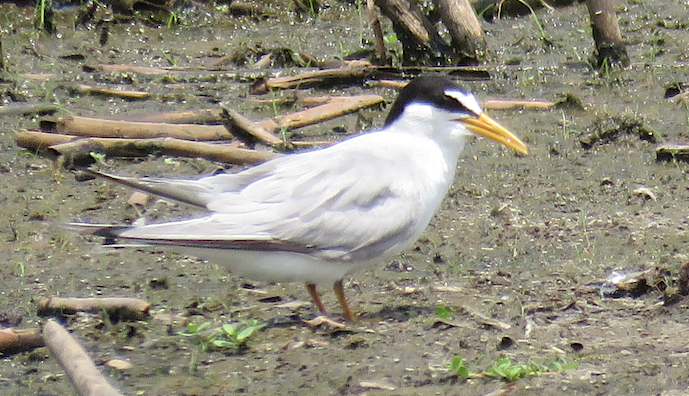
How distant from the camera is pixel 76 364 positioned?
3.41 meters

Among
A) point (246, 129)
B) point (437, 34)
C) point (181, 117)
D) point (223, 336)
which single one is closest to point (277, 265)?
point (223, 336)

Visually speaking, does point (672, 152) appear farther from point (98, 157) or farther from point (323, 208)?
point (98, 157)

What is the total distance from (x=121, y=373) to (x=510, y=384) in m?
1.44

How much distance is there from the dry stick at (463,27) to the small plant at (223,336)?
3.91 m

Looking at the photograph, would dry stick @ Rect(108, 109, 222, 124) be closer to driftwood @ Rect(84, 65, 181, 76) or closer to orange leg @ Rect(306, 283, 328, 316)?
driftwood @ Rect(84, 65, 181, 76)

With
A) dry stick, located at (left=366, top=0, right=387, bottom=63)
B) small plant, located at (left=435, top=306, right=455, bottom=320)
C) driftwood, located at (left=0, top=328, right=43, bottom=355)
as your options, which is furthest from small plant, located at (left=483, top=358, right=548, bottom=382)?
dry stick, located at (left=366, top=0, right=387, bottom=63)

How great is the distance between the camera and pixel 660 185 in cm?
581

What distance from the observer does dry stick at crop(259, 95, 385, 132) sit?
6.67 m

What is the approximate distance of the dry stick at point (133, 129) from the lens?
6434mm

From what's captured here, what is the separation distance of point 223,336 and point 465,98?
147 cm

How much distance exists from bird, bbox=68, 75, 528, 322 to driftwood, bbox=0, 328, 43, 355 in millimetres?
495

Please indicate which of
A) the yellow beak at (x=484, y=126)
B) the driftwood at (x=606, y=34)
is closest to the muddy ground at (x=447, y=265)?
the driftwood at (x=606, y=34)

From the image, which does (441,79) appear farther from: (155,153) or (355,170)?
(155,153)

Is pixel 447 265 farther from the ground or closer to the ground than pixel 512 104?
closer to the ground
